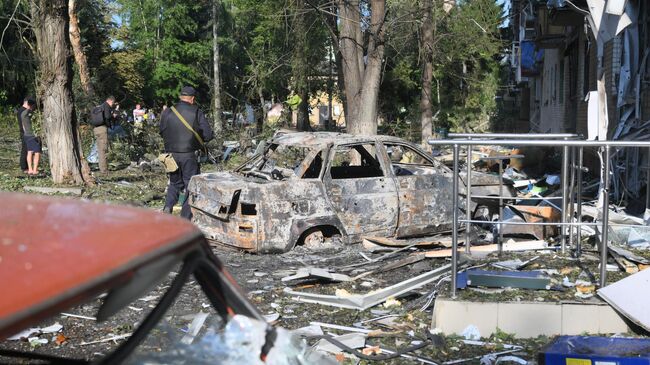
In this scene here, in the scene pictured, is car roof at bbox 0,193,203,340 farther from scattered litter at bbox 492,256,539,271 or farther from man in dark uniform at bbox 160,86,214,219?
man in dark uniform at bbox 160,86,214,219

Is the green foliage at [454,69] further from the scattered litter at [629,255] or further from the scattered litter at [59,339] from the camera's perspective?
the scattered litter at [59,339]

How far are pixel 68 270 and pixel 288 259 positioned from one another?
6.52 meters

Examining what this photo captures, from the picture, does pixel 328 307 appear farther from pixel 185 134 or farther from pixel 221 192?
pixel 185 134

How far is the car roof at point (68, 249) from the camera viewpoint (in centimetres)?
158

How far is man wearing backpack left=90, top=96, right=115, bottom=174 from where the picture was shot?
54.0 feet

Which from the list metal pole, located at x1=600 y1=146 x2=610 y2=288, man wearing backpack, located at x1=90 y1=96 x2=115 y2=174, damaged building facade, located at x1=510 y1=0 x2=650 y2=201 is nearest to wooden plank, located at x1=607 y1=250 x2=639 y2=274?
metal pole, located at x1=600 y1=146 x2=610 y2=288

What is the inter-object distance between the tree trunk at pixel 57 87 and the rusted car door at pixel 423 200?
7859 millimetres

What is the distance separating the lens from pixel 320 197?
8.46 meters

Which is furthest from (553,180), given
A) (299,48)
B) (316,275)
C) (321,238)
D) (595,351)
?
(299,48)

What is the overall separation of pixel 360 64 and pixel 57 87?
620cm

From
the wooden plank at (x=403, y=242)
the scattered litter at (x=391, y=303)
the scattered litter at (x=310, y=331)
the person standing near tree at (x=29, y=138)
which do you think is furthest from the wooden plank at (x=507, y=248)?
the person standing near tree at (x=29, y=138)

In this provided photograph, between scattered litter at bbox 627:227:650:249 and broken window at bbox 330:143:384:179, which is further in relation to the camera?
broken window at bbox 330:143:384:179

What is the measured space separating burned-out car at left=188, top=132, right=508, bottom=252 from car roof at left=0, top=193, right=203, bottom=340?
5915 mm

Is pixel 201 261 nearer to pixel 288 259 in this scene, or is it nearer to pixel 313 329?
pixel 313 329
